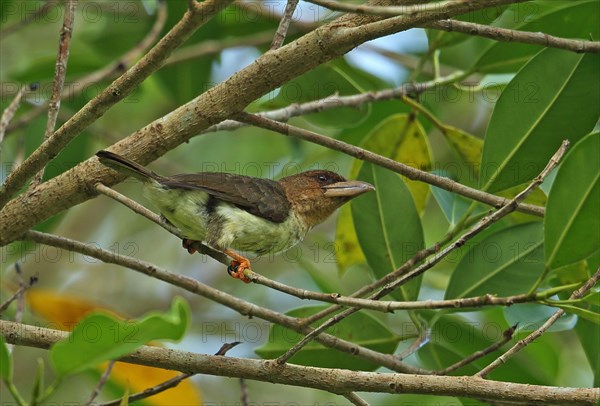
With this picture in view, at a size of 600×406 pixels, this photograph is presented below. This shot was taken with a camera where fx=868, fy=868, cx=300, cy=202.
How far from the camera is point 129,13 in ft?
16.7

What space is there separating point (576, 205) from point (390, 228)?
2.79 ft

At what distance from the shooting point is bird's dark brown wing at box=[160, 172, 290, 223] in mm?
3686

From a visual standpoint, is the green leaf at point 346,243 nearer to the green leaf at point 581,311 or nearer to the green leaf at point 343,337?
the green leaf at point 343,337

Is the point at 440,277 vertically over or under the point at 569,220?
over

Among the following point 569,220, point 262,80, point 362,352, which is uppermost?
point 262,80

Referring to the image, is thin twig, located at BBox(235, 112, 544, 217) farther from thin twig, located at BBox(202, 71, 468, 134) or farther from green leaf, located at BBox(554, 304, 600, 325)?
thin twig, located at BBox(202, 71, 468, 134)

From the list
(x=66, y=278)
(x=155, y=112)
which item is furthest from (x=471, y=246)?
(x=66, y=278)

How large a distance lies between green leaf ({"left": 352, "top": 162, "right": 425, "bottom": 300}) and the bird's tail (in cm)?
103

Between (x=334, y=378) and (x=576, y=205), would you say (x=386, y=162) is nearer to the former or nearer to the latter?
(x=576, y=205)

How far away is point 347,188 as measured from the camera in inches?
154

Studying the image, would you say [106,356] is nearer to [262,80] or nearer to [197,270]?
[262,80]

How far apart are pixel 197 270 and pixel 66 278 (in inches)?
41.7


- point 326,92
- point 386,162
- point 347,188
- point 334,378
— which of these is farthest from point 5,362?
point 326,92

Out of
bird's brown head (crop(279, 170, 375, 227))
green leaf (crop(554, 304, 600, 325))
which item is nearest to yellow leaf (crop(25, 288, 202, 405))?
bird's brown head (crop(279, 170, 375, 227))
